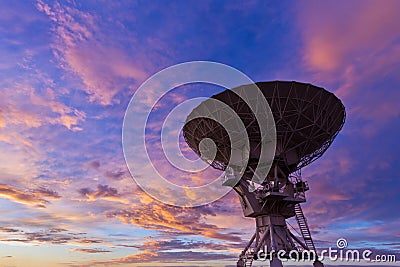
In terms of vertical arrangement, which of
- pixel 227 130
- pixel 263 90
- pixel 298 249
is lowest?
pixel 298 249

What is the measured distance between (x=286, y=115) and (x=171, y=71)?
9.95 metres

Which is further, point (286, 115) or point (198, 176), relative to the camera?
point (198, 176)

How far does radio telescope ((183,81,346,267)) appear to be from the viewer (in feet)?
95.8

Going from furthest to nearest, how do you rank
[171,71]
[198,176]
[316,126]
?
1. [198,176]
2. [316,126]
3. [171,71]

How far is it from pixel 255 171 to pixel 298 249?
311 inches

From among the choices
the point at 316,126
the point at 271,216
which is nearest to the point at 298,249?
the point at 271,216

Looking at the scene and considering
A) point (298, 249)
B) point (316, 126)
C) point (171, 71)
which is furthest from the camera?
point (298, 249)

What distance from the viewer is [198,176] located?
3566 centimetres

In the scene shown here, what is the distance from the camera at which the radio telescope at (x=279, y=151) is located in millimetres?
29203

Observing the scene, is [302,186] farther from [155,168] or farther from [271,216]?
[155,168]

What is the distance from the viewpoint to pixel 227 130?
31.4m

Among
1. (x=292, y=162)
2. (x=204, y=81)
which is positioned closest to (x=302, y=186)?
(x=292, y=162)

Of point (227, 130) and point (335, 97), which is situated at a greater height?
point (335, 97)

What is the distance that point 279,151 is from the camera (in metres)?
32.0
